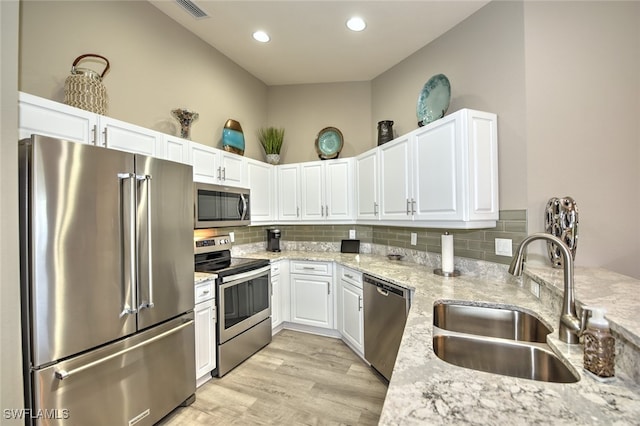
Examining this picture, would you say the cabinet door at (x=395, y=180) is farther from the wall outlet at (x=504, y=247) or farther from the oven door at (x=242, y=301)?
the oven door at (x=242, y=301)

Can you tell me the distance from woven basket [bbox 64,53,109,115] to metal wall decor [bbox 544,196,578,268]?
10.0ft

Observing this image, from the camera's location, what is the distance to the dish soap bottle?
0.87 meters

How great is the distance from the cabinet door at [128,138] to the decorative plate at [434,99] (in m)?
2.28

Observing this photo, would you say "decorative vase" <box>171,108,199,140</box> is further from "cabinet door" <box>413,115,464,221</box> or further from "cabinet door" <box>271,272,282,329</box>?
"cabinet door" <box>413,115,464,221</box>

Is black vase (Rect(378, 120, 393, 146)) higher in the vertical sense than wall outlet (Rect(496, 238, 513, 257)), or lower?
higher

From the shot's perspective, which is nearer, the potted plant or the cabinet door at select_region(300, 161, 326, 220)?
the cabinet door at select_region(300, 161, 326, 220)

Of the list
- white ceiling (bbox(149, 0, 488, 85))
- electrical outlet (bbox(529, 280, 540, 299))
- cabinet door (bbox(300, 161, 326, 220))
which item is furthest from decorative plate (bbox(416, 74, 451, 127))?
electrical outlet (bbox(529, 280, 540, 299))

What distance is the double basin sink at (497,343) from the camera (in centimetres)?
114

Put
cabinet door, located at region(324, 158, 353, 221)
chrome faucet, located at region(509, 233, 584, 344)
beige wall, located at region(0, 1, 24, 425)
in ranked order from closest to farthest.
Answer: chrome faucet, located at region(509, 233, 584, 344) < beige wall, located at region(0, 1, 24, 425) < cabinet door, located at region(324, 158, 353, 221)

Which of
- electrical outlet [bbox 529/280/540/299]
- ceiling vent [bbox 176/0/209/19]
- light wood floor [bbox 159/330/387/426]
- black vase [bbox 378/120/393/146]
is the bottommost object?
light wood floor [bbox 159/330/387/426]

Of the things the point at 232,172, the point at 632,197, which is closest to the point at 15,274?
the point at 232,172

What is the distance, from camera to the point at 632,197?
199cm

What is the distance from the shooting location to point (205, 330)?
93.0 inches

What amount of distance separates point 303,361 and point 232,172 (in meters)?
2.03
